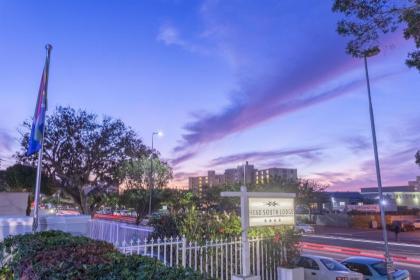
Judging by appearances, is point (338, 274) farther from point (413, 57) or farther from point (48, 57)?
point (48, 57)

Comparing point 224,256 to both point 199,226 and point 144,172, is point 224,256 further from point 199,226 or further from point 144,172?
point 144,172

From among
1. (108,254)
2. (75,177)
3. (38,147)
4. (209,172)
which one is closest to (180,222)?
(38,147)

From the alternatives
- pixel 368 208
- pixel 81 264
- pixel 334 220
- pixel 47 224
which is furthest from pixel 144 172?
pixel 368 208

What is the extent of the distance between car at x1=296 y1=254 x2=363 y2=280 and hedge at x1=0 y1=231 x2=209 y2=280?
816 cm

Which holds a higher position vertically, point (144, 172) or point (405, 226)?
point (144, 172)

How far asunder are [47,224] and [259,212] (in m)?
9.11

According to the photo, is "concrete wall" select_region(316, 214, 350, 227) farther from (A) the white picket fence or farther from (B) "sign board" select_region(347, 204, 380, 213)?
(A) the white picket fence

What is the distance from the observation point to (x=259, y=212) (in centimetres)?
881

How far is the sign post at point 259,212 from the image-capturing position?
8484 mm

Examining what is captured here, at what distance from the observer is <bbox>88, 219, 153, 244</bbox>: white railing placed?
12.6 metres

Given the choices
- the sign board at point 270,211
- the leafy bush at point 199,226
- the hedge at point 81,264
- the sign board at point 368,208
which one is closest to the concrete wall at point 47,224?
the leafy bush at point 199,226

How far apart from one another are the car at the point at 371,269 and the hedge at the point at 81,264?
34.8 ft

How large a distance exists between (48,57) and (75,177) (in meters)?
19.1

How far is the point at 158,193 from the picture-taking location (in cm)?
3891
